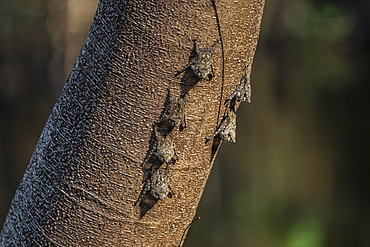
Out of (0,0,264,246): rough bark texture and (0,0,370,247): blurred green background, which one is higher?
(0,0,370,247): blurred green background

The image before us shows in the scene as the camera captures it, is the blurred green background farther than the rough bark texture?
Yes

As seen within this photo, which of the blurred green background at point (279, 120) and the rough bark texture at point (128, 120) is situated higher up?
the blurred green background at point (279, 120)

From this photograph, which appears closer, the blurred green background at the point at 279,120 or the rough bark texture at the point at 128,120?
the rough bark texture at the point at 128,120

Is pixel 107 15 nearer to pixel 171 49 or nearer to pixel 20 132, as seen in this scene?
pixel 171 49

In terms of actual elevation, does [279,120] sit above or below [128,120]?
above

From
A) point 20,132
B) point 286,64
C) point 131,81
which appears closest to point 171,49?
point 131,81
